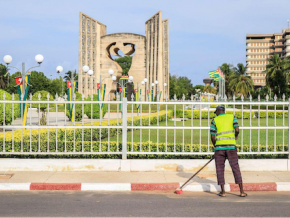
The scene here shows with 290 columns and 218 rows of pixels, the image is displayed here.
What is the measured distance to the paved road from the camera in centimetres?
578

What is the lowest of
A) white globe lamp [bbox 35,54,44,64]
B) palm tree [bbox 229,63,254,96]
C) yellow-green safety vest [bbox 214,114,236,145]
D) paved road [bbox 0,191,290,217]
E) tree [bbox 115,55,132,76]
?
paved road [bbox 0,191,290,217]

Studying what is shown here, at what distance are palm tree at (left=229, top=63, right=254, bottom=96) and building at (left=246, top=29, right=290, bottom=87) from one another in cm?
3396

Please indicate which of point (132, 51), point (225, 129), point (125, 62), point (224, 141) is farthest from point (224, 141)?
point (125, 62)

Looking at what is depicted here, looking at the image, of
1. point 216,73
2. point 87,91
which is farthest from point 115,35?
point 216,73

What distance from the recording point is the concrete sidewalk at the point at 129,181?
24.9ft

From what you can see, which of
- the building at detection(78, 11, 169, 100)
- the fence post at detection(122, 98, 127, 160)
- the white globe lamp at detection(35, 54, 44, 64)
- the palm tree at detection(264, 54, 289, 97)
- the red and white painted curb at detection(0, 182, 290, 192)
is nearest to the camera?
the red and white painted curb at detection(0, 182, 290, 192)

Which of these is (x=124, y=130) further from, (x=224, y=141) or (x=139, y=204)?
(x=139, y=204)

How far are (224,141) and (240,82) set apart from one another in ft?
242

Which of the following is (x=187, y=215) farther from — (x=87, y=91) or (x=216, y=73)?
(x=87, y=91)

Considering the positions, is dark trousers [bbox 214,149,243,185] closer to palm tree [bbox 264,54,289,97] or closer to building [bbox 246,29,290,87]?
palm tree [bbox 264,54,289,97]

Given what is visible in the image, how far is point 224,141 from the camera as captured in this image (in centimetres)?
701

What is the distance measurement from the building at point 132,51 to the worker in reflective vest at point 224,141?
52254mm

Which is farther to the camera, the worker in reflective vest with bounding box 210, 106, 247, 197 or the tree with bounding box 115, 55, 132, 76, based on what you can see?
the tree with bounding box 115, 55, 132, 76

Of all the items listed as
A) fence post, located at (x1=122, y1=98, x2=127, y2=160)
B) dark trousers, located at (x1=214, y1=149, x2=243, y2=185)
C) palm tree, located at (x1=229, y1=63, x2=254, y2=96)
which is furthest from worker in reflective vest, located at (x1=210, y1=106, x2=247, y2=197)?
palm tree, located at (x1=229, y1=63, x2=254, y2=96)
